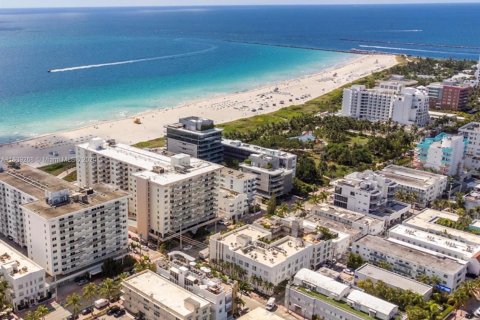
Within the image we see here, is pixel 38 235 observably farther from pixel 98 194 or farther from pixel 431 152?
pixel 431 152

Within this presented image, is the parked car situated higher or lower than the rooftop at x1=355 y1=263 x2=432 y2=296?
lower

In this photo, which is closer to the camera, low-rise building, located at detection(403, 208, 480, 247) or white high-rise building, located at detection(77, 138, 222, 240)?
low-rise building, located at detection(403, 208, 480, 247)

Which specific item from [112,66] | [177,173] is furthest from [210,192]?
[112,66]

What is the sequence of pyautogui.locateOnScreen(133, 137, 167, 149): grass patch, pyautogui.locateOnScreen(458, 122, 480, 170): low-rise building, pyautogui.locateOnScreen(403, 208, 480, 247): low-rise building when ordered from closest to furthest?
pyautogui.locateOnScreen(403, 208, 480, 247): low-rise building → pyautogui.locateOnScreen(458, 122, 480, 170): low-rise building → pyautogui.locateOnScreen(133, 137, 167, 149): grass patch

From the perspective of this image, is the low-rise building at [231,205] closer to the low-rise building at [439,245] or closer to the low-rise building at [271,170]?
the low-rise building at [271,170]

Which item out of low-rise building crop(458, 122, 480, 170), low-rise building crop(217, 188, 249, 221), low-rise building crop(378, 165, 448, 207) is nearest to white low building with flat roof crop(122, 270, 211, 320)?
low-rise building crop(217, 188, 249, 221)

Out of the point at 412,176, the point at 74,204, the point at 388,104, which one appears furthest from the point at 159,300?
the point at 388,104

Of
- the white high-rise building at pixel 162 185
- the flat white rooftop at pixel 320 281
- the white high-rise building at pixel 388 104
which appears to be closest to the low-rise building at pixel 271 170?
the white high-rise building at pixel 162 185

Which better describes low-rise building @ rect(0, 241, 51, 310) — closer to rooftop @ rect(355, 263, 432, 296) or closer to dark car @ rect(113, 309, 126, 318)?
dark car @ rect(113, 309, 126, 318)
